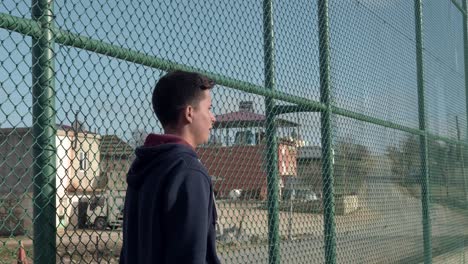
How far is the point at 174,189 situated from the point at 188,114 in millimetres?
307

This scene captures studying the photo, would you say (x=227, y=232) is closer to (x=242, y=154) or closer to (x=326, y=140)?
(x=242, y=154)

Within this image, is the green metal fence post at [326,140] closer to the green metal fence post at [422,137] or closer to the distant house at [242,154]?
the distant house at [242,154]

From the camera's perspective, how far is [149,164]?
194 cm

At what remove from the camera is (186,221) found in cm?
180

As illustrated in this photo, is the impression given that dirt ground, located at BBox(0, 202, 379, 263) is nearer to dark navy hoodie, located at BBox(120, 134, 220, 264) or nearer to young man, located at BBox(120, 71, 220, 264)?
young man, located at BBox(120, 71, 220, 264)

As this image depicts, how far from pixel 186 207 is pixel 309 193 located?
2520 millimetres

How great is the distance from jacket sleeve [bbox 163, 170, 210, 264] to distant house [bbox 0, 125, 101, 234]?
0.65m

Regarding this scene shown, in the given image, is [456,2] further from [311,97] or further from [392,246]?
[311,97]

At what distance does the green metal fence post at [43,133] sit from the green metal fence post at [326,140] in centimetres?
244

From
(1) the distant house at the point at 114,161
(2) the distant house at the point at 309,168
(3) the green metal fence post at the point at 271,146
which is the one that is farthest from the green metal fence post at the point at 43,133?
(2) the distant house at the point at 309,168

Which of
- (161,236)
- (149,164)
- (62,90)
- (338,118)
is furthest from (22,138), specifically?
(338,118)

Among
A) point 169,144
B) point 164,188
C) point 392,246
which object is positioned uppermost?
point 169,144

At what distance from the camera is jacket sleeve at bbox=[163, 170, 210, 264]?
180cm

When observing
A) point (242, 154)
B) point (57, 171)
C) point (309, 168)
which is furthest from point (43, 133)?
point (309, 168)
